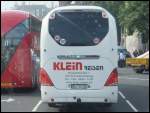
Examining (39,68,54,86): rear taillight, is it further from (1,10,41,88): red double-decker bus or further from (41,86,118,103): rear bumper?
(1,10,41,88): red double-decker bus

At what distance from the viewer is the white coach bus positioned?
52.3 ft

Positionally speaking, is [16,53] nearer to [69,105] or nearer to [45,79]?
[69,105]

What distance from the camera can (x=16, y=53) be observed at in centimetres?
2288

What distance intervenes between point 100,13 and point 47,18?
1.52 meters

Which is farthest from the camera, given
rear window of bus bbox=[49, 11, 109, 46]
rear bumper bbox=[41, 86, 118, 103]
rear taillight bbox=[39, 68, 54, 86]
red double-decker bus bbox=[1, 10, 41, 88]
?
red double-decker bus bbox=[1, 10, 41, 88]

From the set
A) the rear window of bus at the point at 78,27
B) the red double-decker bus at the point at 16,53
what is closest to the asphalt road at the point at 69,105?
the red double-decker bus at the point at 16,53

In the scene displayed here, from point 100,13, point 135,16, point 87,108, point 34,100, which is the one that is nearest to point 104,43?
point 100,13

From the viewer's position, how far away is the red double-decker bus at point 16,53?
2286 centimetres

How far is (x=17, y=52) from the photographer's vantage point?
75.0 feet

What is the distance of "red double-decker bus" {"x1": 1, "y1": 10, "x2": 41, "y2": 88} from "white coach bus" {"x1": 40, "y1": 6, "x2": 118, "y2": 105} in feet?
21.6

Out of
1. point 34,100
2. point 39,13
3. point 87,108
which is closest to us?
point 87,108

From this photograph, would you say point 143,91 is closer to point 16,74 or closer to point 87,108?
point 16,74

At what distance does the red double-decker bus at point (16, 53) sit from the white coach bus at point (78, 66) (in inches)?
259

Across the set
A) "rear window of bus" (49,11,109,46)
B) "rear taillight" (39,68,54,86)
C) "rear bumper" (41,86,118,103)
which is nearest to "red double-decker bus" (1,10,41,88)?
"rear window of bus" (49,11,109,46)
